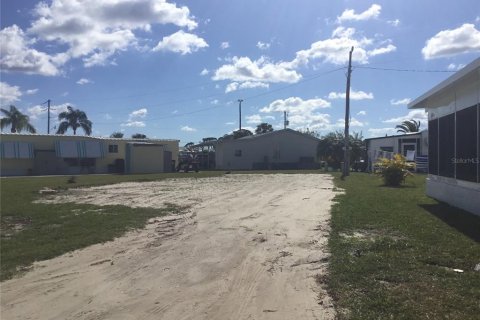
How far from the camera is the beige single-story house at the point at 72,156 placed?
4934 centimetres

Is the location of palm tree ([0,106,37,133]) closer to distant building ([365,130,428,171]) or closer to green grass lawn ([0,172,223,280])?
distant building ([365,130,428,171])

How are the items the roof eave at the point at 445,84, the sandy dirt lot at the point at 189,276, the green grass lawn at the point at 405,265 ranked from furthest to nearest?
the roof eave at the point at 445,84
the sandy dirt lot at the point at 189,276
the green grass lawn at the point at 405,265

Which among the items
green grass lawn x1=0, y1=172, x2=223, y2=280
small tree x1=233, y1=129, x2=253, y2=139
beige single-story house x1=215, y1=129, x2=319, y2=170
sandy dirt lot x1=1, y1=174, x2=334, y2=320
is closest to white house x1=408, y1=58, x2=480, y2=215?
sandy dirt lot x1=1, y1=174, x2=334, y2=320

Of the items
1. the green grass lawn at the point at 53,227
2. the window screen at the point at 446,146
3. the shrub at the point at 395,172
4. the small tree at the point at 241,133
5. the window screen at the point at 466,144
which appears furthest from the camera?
the small tree at the point at 241,133

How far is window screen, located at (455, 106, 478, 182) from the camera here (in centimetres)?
1174

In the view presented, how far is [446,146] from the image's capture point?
48.1ft

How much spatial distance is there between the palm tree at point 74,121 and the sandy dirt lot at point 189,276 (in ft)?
195

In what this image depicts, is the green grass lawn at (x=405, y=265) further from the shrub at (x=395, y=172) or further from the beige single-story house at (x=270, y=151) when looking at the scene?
the beige single-story house at (x=270, y=151)

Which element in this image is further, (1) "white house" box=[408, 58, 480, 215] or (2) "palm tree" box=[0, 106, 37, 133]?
(2) "palm tree" box=[0, 106, 37, 133]

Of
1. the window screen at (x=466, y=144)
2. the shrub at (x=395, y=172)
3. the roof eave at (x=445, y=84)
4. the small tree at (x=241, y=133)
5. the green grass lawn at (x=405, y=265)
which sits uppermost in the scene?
the small tree at (x=241, y=133)

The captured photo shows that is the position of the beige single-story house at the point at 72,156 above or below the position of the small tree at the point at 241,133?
below

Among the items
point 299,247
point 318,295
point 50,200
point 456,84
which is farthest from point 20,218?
point 456,84

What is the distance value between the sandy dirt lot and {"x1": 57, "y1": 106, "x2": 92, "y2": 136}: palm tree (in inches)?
2345

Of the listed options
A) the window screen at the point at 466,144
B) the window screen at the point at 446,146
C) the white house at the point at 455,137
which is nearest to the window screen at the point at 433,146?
the white house at the point at 455,137
